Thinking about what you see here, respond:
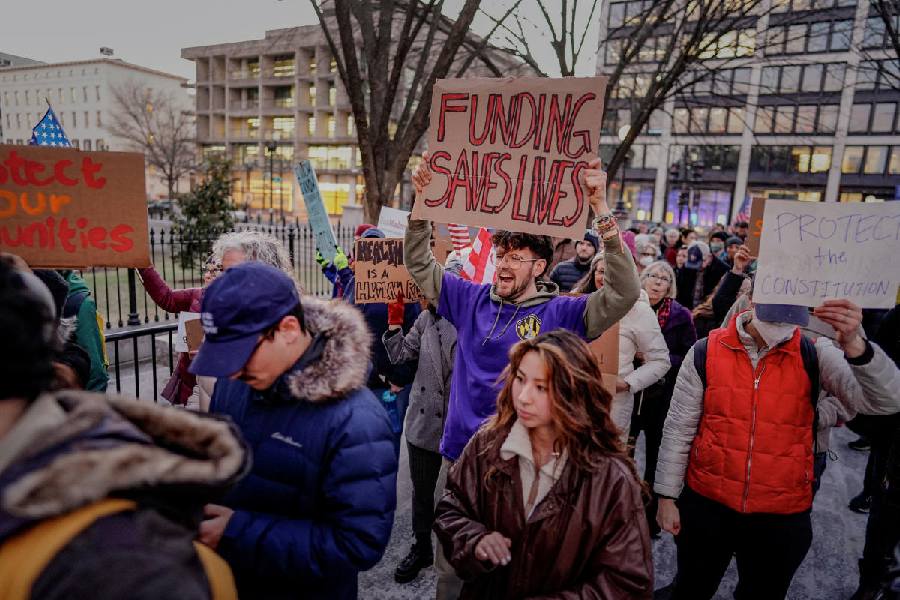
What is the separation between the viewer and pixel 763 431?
2576 mm

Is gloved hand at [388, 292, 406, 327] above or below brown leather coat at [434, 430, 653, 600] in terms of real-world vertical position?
above

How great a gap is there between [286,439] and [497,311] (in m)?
1.50

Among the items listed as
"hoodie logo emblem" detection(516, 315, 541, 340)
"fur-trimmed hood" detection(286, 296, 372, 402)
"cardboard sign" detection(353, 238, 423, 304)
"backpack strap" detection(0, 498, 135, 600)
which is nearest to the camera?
"backpack strap" detection(0, 498, 135, 600)

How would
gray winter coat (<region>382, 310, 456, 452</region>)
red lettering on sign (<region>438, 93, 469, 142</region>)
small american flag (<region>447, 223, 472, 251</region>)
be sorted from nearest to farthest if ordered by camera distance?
red lettering on sign (<region>438, 93, 469, 142</region>) < gray winter coat (<region>382, 310, 456, 452</region>) < small american flag (<region>447, 223, 472, 251</region>)

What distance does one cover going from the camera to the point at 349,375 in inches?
70.0

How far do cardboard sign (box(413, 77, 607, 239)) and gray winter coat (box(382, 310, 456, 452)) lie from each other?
827 millimetres

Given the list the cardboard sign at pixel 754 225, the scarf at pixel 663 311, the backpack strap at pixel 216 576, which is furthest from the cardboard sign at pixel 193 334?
the cardboard sign at pixel 754 225

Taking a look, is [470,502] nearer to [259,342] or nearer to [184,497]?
[259,342]

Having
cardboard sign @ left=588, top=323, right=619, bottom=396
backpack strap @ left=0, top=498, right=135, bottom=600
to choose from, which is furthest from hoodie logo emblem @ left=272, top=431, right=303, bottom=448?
cardboard sign @ left=588, top=323, right=619, bottom=396

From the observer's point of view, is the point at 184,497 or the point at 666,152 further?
the point at 666,152

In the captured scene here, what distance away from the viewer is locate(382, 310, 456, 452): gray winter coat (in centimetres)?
345

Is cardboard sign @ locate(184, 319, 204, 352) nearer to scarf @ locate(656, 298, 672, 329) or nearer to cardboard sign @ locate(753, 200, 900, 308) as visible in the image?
cardboard sign @ locate(753, 200, 900, 308)

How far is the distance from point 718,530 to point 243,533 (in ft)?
7.64

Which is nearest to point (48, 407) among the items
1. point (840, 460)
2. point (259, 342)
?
point (259, 342)
